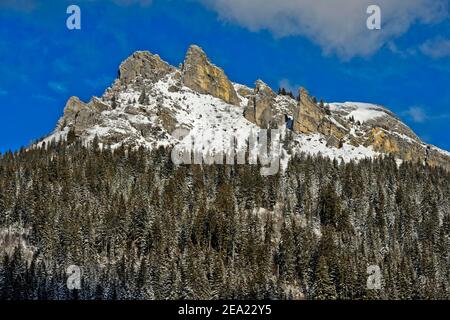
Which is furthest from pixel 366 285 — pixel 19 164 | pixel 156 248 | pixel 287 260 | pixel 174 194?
pixel 19 164

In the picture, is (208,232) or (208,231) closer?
(208,232)

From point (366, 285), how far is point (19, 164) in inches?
3832

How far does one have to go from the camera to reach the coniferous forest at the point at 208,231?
126750mm

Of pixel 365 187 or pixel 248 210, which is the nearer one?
pixel 248 210

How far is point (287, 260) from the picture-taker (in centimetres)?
14525

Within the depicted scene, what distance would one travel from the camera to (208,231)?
6038 inches

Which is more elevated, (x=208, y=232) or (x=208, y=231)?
(x=208, y=231)

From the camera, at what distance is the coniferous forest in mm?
126750
